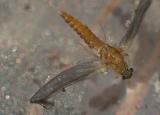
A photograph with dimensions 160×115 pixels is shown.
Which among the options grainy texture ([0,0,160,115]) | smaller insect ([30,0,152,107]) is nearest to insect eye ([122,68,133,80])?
smaller insect ([30,0,152,107])

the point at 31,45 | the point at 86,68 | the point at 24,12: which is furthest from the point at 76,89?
the point at 24,12

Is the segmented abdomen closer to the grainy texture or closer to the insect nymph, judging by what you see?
the insect nymph

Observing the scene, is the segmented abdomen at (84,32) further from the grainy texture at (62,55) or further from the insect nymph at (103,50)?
the grainy texture at (62,55)

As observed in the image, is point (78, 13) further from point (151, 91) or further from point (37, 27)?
point (151, 91)

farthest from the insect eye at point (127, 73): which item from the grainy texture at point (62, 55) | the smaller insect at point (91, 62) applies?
the grainy texture at point (62, 55)

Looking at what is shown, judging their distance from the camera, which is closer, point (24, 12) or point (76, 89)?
point (76, 89)

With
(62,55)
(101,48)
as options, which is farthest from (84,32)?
(62,55)

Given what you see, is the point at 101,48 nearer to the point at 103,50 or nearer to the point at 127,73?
the point at 103,50
